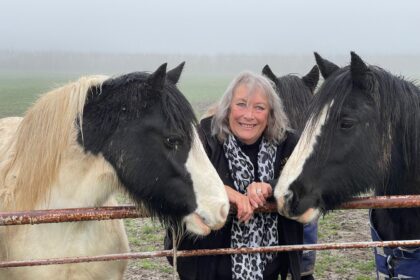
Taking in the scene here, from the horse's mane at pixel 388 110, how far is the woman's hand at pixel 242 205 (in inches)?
26.2

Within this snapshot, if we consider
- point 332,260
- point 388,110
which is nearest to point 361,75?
point 388,110

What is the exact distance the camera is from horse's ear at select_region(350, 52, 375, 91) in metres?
3.05

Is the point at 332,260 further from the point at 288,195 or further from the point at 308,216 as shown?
the point at 288,195

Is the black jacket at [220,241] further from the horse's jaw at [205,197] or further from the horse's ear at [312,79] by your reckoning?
the horse's ear at [312,79]

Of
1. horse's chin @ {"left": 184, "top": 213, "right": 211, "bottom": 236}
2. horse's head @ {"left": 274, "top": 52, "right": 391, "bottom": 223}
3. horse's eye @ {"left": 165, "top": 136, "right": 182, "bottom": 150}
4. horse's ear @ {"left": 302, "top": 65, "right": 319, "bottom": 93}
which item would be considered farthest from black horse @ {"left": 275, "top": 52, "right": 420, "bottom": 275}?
horse's ear @ {"left": 302, "top": 65, "right": 319, "bottom": 93}

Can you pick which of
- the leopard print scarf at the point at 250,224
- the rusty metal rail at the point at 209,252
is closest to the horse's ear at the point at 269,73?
the leopard print scarf at the point at 250,224

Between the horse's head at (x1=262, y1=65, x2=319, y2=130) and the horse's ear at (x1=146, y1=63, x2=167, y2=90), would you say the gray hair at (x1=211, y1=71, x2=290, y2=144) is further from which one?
the horse's head at (x1=262, y1=65, x2=319, y2=130)

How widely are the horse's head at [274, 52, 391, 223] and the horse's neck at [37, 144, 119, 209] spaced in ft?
3.45

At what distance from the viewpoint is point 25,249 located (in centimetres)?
313

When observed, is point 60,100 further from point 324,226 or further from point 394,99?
point 324,226

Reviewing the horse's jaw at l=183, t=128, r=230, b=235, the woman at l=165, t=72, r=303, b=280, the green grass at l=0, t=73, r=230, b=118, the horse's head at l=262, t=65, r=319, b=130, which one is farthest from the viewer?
the green grass at l=0, t=73, r=230, b=118

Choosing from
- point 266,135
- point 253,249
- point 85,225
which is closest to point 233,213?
point 253,249

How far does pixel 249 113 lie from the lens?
313 centimetres

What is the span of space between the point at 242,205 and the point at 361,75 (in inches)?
43.6
